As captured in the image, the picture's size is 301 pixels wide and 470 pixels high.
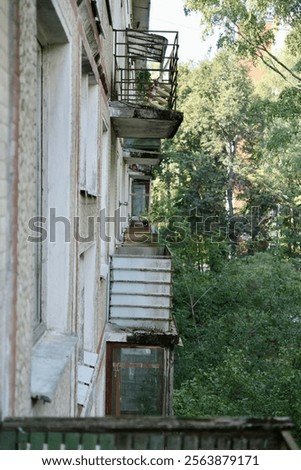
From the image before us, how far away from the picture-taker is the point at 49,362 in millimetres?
3396

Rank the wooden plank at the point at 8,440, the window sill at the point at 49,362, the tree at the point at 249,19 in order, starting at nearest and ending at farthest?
the wooden plank at the point at 8,440 < the window sill at the point at 49,362 < the tree at the point at 249,19

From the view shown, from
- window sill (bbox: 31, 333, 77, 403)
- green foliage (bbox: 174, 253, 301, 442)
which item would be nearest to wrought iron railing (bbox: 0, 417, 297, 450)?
window sill (bbox: 31, 333, 77, 403)

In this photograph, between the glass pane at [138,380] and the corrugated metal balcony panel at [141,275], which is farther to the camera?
the glass pane at [138,380]

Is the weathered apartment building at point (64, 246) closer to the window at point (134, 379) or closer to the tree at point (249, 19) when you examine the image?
the window at point (134, 379)

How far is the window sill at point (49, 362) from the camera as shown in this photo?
292cm

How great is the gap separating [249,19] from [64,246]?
34.8 feet

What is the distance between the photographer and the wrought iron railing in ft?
7.06

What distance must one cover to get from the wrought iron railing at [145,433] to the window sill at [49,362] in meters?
0.69

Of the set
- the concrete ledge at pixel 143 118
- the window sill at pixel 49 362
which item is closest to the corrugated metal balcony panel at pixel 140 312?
the concrete ledge at pixel 143 118

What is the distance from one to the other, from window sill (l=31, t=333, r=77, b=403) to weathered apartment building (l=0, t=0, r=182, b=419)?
0.03ft

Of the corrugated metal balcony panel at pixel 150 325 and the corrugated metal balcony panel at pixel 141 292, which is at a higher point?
the corrugated metal balcony panel at pixel 141 292

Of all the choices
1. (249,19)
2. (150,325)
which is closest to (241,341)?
(150,325)

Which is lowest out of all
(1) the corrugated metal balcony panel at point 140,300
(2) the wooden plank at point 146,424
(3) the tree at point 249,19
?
(1) the corrugated metal balcony panel at point 140,300

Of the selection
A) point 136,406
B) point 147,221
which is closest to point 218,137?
point 147,221
